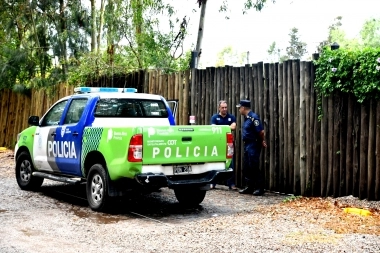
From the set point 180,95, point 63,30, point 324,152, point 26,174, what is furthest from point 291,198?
point 63,30

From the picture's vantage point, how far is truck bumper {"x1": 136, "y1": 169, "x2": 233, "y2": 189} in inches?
303

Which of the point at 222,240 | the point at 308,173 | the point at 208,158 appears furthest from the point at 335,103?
the point at 222,240

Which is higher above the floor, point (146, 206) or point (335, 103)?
point (335, 103)

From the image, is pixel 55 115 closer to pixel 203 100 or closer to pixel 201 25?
pixel 203 100

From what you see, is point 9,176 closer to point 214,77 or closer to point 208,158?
point 214,77

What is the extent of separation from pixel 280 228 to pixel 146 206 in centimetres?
285

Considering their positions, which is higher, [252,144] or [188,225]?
[252,144]

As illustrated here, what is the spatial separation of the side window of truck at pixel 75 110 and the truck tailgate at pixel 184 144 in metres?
1.92

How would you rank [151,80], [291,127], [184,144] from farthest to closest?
[151,80]
[291,127]
[184,144]

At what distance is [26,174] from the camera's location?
1073cm

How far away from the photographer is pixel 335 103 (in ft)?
30.1

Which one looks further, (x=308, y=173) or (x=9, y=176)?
(x=9, y=176)

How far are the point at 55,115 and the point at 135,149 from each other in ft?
9.82

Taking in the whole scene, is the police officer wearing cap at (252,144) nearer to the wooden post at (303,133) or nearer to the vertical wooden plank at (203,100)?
the wooden post at (303,133)
